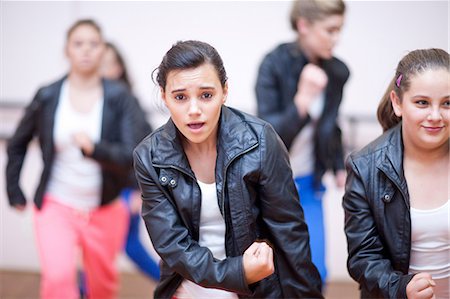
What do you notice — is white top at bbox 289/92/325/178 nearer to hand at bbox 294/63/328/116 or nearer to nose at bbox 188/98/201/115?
hand at bbox 294/63/328/116

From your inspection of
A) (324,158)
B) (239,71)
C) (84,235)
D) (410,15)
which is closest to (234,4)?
(239,71)

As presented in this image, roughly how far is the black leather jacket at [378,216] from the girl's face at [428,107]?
0.36ft

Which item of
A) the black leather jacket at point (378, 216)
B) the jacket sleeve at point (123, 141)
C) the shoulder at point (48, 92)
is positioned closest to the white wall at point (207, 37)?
the jacket sleeve at point (123, 141)

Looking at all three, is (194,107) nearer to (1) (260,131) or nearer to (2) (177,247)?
(1) (260,131)

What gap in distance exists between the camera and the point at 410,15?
416cm

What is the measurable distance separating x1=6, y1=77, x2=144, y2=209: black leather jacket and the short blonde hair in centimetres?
94

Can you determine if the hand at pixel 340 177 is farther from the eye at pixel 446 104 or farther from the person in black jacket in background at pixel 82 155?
the eye at pixel 446 104

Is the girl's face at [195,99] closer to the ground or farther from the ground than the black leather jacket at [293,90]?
farther from the ground

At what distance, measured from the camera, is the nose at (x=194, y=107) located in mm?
2212

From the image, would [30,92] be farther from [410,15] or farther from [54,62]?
[410,15]

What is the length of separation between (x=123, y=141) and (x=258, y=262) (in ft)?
5.06

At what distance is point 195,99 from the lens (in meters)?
2.23

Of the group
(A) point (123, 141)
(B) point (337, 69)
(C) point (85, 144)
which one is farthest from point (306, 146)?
(C) point (85, 144)

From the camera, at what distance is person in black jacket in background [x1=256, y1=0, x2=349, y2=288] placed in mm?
3242
